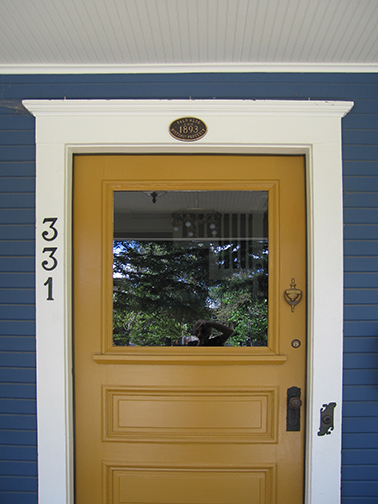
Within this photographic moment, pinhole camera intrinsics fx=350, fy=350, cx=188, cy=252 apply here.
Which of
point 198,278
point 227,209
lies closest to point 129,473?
point 198,278

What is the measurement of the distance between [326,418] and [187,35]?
1990 mm

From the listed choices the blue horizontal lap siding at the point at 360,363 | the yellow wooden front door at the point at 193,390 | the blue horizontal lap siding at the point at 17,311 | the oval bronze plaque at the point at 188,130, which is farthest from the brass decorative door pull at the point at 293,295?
the blue horizontal lap siding at the point at 17,311

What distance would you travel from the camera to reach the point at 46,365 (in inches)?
70.4

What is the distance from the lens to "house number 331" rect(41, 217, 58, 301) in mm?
1790

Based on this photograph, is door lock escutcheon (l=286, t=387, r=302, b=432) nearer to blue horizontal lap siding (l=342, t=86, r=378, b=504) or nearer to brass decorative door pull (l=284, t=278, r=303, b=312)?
blue horizontal lap siding (l=342, t=86, r=378, b=504)

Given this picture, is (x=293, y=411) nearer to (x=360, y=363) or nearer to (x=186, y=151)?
(x=360, y=363)

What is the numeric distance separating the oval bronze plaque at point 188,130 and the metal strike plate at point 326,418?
152 centimetres

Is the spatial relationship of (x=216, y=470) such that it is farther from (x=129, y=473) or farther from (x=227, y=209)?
(x=227, y=209)

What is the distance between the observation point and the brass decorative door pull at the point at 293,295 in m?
1.83

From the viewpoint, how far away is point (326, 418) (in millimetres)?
1760

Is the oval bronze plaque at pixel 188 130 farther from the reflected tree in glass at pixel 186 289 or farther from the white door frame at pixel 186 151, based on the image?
the reflected tree in glass at pixel 186 289

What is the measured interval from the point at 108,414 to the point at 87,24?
192 centimetres

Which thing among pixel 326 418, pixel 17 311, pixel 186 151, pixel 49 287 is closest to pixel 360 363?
pixel 326 418

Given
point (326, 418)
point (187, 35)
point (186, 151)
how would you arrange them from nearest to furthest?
point (187, 35) → point (326, 418) → point (186, 151)
